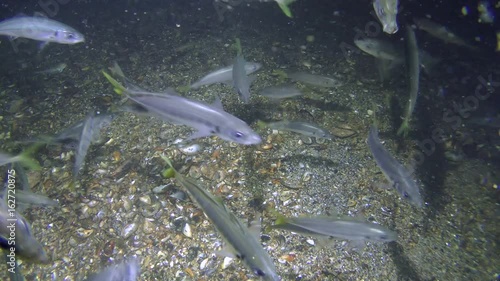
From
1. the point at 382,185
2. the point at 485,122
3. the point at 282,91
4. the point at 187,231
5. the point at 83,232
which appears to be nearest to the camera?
the point at 187,231

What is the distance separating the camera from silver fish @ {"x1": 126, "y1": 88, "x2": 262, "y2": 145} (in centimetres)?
278

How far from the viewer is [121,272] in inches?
122

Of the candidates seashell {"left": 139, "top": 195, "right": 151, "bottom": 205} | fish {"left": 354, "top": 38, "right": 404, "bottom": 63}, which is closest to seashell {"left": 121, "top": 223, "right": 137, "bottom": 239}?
seashell {"left": 139, "top": 195, "right": 151, "bottom": 205}

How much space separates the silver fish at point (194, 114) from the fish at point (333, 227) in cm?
83

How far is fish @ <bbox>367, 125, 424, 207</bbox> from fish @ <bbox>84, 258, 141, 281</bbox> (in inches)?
115

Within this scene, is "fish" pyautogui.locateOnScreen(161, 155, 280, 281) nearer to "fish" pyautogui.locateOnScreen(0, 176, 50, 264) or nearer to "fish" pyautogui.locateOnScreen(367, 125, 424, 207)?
"fish" pyautogui.locateOnScreen(0, 176, 50, 264)

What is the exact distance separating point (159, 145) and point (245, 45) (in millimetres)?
4293

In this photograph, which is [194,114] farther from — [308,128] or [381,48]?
[381,48]

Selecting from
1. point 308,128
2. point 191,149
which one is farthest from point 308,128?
point 191,149

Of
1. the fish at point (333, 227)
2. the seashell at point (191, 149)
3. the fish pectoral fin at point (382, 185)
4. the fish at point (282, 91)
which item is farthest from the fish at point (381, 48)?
the fish at point (333, 227)

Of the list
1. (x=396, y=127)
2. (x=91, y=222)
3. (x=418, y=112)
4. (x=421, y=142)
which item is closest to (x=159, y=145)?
(x=91, y=222)

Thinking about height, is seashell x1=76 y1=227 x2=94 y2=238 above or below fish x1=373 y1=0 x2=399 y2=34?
below

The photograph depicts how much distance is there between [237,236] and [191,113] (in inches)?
49.0

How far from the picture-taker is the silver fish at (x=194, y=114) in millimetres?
2775
